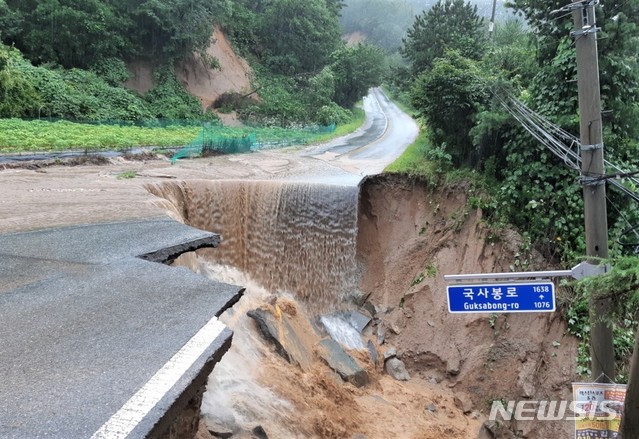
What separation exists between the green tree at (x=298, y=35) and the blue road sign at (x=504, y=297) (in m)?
39.6

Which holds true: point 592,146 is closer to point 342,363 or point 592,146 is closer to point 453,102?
point 342,363

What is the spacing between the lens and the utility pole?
4.99 m

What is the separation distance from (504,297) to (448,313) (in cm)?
636

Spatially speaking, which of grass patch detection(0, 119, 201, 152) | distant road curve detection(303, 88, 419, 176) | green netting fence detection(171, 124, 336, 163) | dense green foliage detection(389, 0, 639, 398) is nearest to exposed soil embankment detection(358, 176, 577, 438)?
dense green foliage detection(389, 0, 639, 398)

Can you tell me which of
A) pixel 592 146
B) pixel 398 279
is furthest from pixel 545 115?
pixel 398 279

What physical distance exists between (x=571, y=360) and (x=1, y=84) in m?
24.9

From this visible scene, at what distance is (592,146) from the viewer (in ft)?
16.6

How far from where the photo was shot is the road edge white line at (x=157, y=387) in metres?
2.37

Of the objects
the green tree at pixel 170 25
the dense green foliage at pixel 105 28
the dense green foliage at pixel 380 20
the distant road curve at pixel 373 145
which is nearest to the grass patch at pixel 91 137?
the distant road curve at pixel 373 145

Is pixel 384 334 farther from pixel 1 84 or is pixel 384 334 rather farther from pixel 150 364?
pixel 1 84

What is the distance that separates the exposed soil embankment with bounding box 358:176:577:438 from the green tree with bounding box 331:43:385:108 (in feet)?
99.1

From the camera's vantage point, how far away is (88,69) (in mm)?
30109

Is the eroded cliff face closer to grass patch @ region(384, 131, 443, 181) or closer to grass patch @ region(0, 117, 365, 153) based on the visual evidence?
grass patch @ region(384, 131, 443, 181)

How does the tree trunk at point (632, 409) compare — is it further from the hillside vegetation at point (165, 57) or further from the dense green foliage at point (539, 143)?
the hillside vegetation at point (165, 57)
